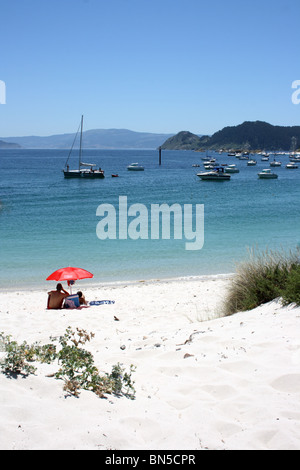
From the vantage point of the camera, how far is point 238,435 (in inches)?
136

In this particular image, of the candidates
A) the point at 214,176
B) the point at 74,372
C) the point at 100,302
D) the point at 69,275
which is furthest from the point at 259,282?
the point at 214,176

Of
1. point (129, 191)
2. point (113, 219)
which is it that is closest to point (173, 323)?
point (113, 219)

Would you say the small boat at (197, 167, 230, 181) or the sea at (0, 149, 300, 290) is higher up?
the small boat at (197, 167, 230, 181)

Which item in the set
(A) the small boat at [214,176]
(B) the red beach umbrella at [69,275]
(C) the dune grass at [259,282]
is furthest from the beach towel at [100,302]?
(A) the small boat at [214,176]

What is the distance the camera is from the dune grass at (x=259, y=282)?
743 cm

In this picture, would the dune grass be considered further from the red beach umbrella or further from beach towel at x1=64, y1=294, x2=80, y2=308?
the red beach umbrella

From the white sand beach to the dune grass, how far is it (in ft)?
1.62

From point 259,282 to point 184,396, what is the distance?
377cm

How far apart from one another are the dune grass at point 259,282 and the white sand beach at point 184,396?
1.62ft

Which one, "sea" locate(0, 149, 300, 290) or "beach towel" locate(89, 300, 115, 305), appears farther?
"sea" locate(0, 149, 300, 290)

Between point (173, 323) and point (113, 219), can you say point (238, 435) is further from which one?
point (113, 219)

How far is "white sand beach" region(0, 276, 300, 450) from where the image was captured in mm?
3244

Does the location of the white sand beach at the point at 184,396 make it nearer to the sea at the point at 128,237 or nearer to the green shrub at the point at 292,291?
the green shrub at the point at 292,291

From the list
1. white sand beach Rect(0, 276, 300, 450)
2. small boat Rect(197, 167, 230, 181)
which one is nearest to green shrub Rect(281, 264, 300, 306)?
white sand beach Rect(0, 276, 300, 450)
